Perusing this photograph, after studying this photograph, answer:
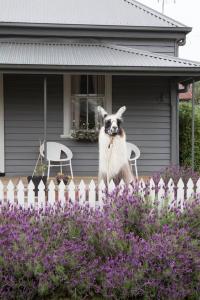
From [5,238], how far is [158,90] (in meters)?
7.47

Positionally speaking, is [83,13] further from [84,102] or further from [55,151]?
[55,151]

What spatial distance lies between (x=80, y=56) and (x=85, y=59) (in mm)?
282

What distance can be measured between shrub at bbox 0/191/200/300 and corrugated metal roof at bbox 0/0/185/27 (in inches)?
303

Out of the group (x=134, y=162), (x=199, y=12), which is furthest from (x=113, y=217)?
(x=199, y=12)

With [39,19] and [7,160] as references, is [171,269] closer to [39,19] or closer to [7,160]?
[7,160]

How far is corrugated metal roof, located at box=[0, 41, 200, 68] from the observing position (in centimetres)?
907

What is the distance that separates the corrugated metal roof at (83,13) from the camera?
11.2m

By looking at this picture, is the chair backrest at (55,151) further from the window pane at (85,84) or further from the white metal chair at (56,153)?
the window pane at (85,84)

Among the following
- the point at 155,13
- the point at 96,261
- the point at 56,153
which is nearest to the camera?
the point at 96,261

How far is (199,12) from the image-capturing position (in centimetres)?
4428

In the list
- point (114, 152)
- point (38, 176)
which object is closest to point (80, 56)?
point (38, 176)

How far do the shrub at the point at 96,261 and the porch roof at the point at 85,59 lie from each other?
5.00 m

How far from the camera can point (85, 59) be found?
948 cm

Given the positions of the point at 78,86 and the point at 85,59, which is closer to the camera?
the point at 85,59
